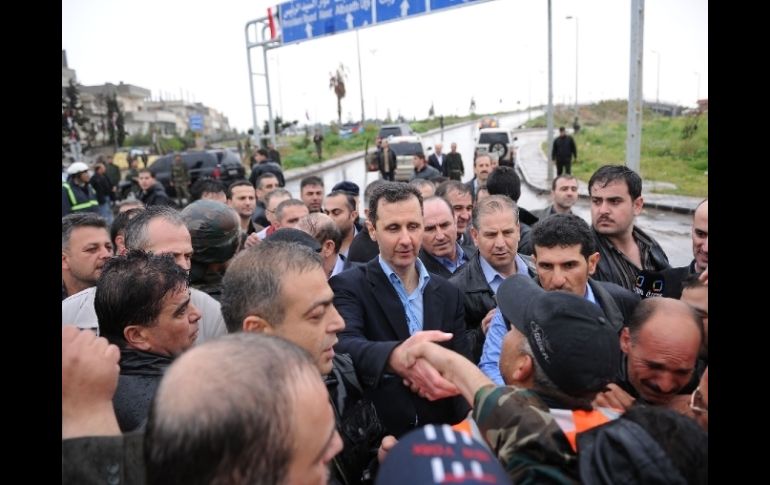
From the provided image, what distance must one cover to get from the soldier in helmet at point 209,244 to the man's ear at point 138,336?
1072 mm

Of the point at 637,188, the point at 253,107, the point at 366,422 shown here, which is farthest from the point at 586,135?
the point at 366,422

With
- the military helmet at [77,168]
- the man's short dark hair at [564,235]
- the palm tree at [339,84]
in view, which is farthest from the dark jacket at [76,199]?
the palm tree at [339,84]

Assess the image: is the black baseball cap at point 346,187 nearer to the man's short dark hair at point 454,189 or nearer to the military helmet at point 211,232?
the man's short dark hair at point 454,189

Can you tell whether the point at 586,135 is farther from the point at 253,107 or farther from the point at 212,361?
the point at 212,361

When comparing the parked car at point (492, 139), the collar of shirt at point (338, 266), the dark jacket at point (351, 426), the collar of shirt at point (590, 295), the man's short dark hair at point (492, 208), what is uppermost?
the parked car at point (492, 139)

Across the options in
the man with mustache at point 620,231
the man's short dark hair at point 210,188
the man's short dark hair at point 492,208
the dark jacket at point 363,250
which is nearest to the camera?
the man's short dark hair at point 492,208

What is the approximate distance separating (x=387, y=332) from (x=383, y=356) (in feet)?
1.50

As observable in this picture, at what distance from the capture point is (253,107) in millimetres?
15656

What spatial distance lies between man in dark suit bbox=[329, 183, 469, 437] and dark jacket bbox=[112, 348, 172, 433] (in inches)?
28.9

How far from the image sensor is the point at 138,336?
1903 mm

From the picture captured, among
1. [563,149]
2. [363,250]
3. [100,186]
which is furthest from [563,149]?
[363,250]

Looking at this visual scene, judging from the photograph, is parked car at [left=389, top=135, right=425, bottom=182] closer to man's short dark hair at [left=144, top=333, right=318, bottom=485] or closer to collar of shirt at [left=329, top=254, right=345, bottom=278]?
collar of shirt at [left=329, top=254, right=345, bottom=278]

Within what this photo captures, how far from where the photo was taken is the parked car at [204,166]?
17653 mm

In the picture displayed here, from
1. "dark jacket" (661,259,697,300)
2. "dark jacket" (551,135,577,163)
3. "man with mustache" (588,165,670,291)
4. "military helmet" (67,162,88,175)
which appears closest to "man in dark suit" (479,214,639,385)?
"dark jacket" (661,259,697,300)
